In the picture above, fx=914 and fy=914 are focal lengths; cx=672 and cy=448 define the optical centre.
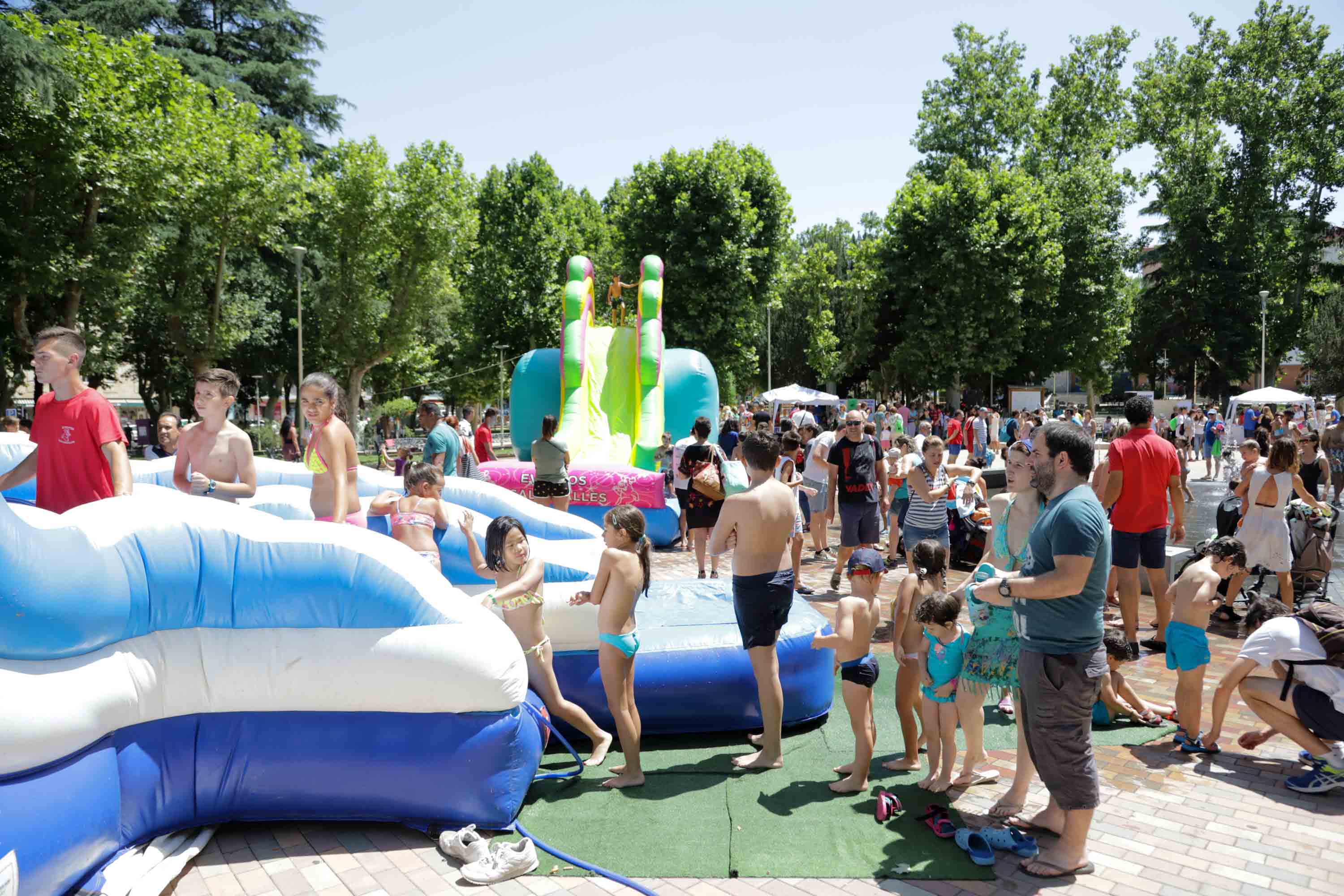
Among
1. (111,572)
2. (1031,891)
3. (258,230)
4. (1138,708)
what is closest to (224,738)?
(111,572)

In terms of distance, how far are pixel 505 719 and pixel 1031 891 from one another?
2153 mm

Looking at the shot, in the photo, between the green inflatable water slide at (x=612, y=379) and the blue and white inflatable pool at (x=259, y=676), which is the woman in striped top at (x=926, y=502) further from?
the green inflatable water slide at (x=612, y=379)

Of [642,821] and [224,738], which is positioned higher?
[224,738]

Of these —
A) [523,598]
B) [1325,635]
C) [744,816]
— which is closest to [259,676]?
[523,598]

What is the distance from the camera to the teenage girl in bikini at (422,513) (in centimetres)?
516

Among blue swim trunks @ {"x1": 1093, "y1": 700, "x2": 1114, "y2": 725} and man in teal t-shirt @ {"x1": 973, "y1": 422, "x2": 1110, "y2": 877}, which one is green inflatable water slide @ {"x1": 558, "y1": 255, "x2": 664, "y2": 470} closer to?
blue swim trunks @ {"x1": 1093, "y1": 700, "x2": 1114, "y2": 725}

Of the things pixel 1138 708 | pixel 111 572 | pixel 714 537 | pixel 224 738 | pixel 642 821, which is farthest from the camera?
pixel 1138 708

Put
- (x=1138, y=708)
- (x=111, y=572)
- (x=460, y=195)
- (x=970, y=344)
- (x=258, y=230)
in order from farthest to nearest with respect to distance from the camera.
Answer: (x=970, y=344), (x=460, y=195), (x=258, y=230), (x=1138, y=708), (x=111, y=572)

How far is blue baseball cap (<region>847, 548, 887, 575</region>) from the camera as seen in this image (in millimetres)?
4293

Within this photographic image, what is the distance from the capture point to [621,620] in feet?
14.2

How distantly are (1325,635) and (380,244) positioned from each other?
1012 inches

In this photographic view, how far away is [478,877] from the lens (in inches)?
137

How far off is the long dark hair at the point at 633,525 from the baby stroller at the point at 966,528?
5400 mm

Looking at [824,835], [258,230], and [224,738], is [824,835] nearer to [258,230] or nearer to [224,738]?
[224,738]
